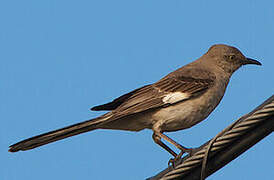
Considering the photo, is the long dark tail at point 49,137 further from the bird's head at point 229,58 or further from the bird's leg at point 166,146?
the bird's head at point 229,58

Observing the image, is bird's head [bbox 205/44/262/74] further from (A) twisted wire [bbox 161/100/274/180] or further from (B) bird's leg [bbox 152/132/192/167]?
(A) twisted wire [bbox 161/100/274/180]

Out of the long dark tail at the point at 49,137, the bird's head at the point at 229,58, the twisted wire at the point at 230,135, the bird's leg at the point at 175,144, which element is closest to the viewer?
the twisted wire at the point at 230,135

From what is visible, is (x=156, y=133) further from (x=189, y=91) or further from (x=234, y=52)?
(x=234, y=52)

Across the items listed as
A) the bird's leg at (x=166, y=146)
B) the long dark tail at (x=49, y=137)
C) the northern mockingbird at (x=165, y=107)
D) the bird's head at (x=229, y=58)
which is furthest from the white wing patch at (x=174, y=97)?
the bird's head at (x=229, y=58)

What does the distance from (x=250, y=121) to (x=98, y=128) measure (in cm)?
352

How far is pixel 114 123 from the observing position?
23.7 ft

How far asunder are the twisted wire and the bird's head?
433 centimetres

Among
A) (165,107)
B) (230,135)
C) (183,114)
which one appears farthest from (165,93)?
(230,135)

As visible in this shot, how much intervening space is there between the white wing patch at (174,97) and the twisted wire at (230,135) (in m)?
2.80

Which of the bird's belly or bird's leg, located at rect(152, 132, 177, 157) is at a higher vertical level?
the bird's belly

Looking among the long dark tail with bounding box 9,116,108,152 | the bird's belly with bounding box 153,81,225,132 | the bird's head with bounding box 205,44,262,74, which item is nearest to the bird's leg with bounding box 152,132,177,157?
the bird's belly with bounding box 153,81,225,132

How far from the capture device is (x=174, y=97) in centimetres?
727

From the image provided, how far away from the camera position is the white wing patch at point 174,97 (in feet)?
23.5

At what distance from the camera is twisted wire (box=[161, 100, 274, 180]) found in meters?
3.88
